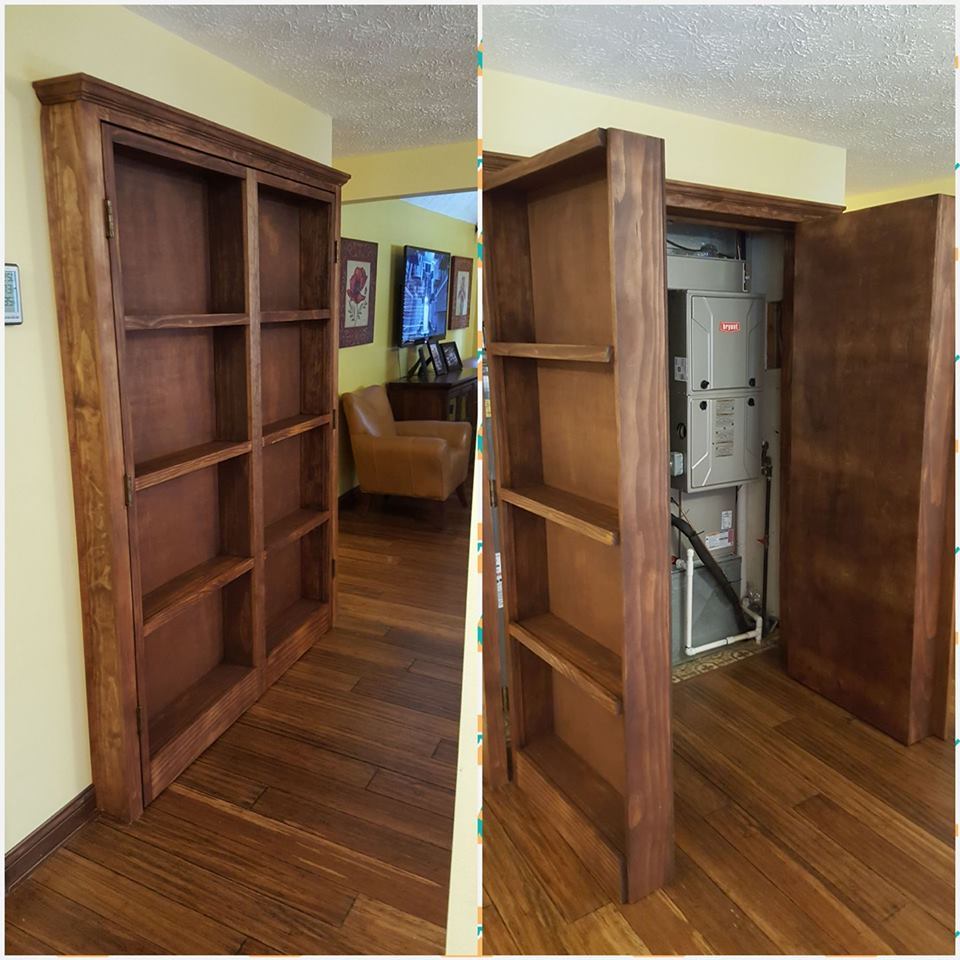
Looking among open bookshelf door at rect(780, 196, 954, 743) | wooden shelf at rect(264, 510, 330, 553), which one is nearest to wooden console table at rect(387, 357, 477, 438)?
wooden shelf at rect(264, 510, 330, 553)

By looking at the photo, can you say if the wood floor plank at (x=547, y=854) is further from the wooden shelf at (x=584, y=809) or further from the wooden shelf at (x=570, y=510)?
the wooden shelf at (x=570, y=510)

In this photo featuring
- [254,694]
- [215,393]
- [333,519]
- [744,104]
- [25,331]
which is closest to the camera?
[744,104]

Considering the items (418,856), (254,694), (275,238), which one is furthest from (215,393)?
(418,856)

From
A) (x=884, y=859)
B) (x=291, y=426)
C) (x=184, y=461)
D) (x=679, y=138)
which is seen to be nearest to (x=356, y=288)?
(x=291, y=426)

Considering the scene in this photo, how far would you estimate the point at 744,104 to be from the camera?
1.00m

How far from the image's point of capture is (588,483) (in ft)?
3.59

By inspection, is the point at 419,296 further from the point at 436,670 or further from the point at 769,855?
the point at 769,855

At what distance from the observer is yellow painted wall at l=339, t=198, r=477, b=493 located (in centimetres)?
137

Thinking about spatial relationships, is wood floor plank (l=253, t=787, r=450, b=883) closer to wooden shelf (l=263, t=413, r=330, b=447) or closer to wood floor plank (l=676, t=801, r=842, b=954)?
wood floor plank (l=676, t=801, r=842, b=954)

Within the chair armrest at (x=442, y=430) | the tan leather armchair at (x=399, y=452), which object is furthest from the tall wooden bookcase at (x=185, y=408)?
the chair armrest at (x=442, y=430)

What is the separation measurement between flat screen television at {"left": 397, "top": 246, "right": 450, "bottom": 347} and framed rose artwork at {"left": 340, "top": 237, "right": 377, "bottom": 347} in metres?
0.10

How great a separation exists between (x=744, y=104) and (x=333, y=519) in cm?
140

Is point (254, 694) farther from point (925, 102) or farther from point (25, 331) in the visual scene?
point (925, 102)

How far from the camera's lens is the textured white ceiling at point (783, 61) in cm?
71
